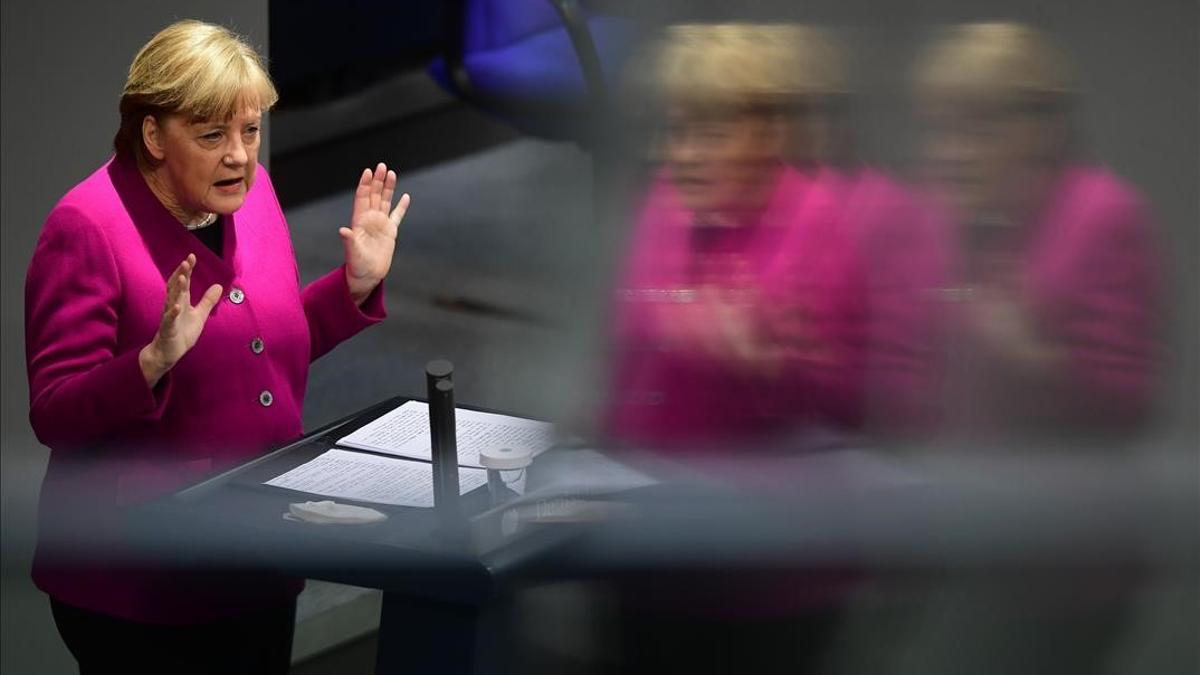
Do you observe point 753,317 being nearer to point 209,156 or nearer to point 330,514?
point 330,514

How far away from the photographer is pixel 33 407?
4.04ft

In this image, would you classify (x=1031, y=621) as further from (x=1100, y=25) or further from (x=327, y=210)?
(x=327, y=210)

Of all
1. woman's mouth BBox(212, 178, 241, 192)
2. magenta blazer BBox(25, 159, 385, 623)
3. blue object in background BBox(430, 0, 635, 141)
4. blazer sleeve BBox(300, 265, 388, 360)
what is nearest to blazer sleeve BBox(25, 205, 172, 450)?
magenta blazer BBox(25, 159, 385, 623)

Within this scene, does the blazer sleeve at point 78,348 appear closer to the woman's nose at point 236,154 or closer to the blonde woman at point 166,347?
the blonde woman at point 166,347

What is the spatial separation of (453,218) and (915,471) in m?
2.67

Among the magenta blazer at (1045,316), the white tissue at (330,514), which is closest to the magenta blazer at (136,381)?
the white tissue at (330,514)

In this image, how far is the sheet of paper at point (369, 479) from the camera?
47.3 inches

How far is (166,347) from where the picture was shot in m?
1.17

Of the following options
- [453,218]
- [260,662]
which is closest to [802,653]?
[260,662]

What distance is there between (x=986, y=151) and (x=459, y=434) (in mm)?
688

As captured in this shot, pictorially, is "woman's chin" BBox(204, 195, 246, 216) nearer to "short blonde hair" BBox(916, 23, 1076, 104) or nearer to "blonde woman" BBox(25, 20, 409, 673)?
"blonde woman" BBox(25, 20, 409, 673)

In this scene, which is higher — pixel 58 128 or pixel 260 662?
pixel 58 128

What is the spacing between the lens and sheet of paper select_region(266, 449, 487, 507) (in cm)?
120

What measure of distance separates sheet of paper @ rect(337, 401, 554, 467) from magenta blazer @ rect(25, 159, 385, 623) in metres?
0.08
